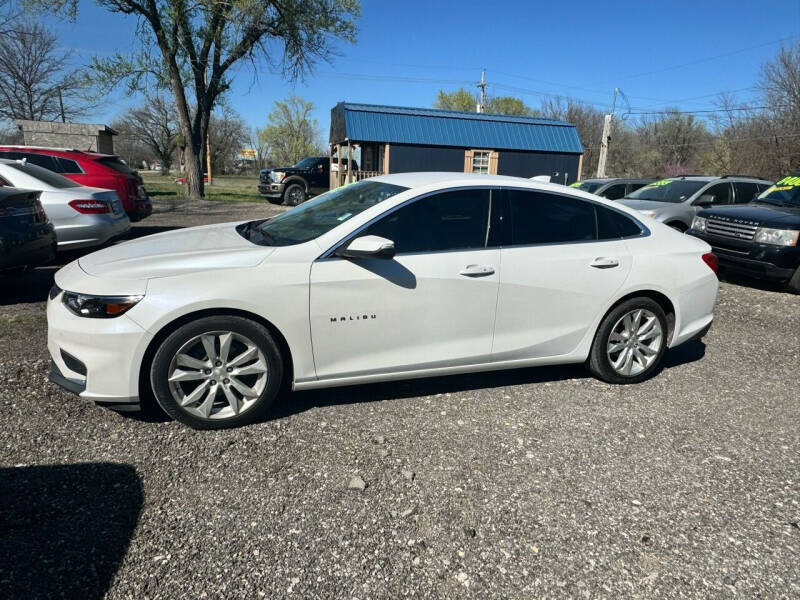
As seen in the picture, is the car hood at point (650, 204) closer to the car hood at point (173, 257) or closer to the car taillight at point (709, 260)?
the car taillight at point (709, 260)

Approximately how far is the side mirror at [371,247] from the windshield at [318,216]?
318 millimetres

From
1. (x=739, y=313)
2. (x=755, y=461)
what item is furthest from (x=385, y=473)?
(x=739, y=313)

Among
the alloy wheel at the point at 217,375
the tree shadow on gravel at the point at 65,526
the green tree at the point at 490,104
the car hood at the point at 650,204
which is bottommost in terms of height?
the tree shadow on gravel at the point at 65,526

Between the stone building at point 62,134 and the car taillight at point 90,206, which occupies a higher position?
the stone building at point 62,134

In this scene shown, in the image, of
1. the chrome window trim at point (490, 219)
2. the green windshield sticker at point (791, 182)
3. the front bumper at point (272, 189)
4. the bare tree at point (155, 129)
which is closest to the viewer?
the chrome window trim at point (490, 219)

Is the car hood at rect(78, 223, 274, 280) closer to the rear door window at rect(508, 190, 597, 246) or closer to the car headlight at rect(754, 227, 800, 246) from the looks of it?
the rear door window at rect(508, 190, 597, 246)

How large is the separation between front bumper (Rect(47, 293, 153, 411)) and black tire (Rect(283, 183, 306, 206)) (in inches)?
714

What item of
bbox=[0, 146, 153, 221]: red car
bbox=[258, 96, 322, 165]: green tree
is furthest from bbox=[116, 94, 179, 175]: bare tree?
bbox=[0, 146, 153, 221]: red car

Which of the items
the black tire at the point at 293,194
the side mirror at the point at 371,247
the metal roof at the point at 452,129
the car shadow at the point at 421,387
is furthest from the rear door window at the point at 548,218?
the metal roof at the point at 452,129

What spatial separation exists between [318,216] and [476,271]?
122 centimetres

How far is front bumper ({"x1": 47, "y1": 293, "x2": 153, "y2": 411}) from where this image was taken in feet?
9.80

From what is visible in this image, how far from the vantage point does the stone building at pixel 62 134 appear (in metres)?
22.6

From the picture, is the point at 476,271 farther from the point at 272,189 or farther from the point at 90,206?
the point at 272,189

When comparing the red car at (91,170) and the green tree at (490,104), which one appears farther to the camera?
the green tree at (490,104)
